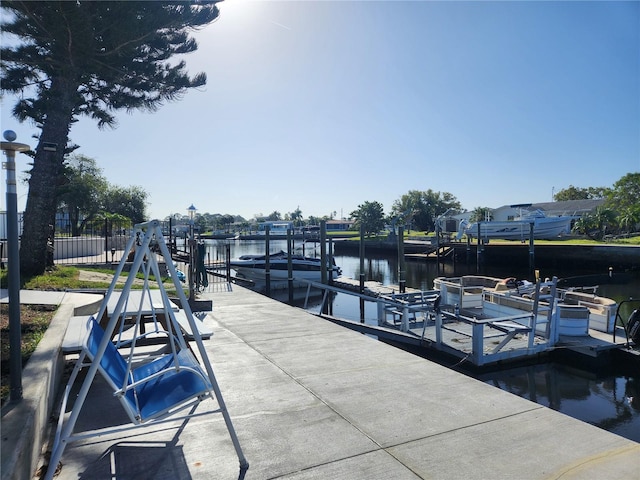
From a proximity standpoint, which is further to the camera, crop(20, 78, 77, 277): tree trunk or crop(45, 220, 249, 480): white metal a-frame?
crop(20, 78, 77, 277): tree trunk

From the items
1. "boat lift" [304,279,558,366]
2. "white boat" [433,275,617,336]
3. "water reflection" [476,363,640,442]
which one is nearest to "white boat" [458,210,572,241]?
"white boat" [433,275,617,336]

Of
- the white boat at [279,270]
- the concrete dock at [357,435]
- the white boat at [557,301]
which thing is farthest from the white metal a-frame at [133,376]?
the white boat at [279,270]

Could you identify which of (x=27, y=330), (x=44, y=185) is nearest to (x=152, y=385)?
(x=27, y=330)

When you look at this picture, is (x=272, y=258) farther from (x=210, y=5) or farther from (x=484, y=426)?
(x=484, y=426)

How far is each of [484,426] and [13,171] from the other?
13.5 ft

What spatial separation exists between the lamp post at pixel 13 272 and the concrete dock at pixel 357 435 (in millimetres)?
738

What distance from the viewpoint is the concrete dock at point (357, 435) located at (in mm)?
3039

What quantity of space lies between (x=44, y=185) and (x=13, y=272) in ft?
A: 30.0

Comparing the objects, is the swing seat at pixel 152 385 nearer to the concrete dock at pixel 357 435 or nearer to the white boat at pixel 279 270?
the concrete dock at pixel 357 435

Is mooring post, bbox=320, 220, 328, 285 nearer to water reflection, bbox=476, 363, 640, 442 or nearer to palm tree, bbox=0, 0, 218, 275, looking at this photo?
palm tree, bbox=0, 0, 218, 275

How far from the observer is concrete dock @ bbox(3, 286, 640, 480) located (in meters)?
3.04

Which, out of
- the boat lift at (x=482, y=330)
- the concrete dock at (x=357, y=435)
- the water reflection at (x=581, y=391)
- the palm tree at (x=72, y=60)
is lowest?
the water reflection at (x=581, y=391)

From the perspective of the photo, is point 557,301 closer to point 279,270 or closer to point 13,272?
point 13,272

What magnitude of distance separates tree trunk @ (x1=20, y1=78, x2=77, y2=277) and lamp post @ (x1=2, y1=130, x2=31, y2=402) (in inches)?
Answer: 331
